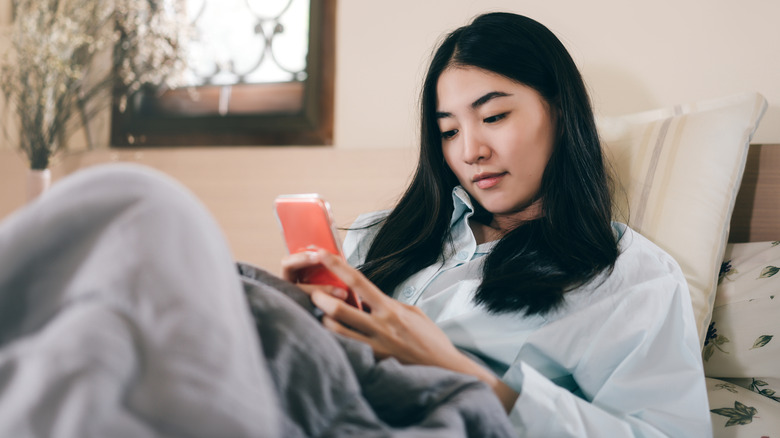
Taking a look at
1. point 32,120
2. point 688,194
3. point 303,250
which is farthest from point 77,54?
point 688,194

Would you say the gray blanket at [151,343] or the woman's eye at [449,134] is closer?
the gray blanket at [151,343]

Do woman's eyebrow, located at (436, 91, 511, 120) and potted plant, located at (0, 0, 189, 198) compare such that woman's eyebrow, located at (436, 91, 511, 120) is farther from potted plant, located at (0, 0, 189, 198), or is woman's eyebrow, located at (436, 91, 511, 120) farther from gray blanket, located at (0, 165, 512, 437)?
potted plant, located at (0, 0, 189, 198)

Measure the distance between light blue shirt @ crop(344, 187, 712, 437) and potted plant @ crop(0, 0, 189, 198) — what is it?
1.41 metres

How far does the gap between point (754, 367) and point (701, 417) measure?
0.24 metres

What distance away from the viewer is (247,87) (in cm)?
186

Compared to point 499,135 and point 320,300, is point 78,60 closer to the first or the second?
point 499,135

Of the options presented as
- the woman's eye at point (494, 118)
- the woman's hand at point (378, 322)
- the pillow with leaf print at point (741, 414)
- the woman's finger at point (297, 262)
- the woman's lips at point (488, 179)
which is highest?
the woman's eye at point (494, 118)

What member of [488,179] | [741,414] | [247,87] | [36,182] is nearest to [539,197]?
[488,179]

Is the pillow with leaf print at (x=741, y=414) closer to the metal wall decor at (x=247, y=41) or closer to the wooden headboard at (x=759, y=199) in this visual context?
the wooden headboard at (x=759, y=199)

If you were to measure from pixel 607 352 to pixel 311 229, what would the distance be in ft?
1.40

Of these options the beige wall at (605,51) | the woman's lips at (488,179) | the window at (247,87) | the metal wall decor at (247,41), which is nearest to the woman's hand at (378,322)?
the woman's lips at (488,179)

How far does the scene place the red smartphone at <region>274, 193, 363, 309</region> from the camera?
27.9 inches

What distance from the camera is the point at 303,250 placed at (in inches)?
29.6

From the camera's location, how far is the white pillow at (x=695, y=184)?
3.39ft
